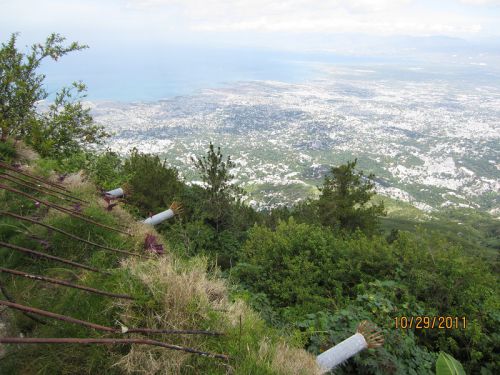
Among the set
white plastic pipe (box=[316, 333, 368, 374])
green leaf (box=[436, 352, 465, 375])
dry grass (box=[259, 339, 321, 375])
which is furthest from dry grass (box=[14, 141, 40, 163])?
green leaf (box=[436, 352, 465, 375])

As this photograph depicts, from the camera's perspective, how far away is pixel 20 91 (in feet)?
35.5

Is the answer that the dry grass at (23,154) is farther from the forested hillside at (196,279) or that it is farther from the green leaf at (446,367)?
the green leaf at (446,367)

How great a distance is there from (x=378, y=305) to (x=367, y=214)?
59.8 feet

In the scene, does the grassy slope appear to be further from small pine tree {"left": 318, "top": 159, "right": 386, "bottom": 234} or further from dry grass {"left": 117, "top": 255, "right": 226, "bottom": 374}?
small pine tree {"left": 318, "top": 159, "right": 386, "bottom": 234}

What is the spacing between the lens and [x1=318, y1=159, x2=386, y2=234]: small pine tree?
A: 72.6 ft

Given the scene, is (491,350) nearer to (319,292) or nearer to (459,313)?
(459,313)

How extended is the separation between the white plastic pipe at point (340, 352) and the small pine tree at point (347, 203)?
17997mm

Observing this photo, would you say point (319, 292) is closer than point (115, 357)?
Result: No

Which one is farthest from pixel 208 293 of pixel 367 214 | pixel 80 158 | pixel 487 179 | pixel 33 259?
pixel 487 179

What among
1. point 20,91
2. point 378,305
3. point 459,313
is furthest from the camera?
point 20,91

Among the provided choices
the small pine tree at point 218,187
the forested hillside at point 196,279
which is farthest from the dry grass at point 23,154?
the small pine tree at point 218,187

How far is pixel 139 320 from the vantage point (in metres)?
2.58

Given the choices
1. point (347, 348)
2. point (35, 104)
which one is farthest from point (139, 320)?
point (35, 104)
